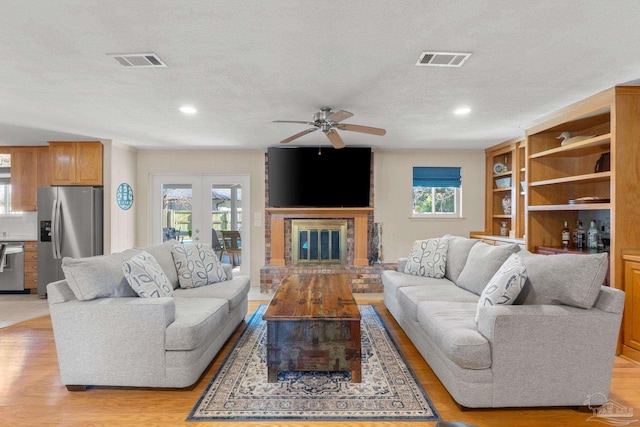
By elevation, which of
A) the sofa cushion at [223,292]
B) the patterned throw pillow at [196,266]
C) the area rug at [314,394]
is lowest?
the area rug at [314,394]

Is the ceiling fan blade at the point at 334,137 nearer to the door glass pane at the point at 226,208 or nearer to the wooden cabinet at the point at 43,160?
the door glass pane at the point at 226,208

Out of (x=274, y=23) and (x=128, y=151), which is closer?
(x=274, y=23)

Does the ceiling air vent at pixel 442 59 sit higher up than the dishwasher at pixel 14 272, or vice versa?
the ceiling air vent at pixel 442 59

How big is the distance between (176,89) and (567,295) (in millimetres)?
3400

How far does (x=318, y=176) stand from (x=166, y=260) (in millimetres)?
2910

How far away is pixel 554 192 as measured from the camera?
168 inches

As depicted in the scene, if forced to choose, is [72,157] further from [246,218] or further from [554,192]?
[554,192]

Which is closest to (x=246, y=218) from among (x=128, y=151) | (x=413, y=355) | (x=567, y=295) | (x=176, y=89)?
(x=128, y=151)

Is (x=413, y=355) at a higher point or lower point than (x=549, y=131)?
lower

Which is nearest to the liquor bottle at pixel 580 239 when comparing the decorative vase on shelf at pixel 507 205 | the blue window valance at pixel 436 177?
the decorative vase on shelf at pixel 507 205

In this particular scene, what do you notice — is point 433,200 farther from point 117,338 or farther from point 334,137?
point 117,338

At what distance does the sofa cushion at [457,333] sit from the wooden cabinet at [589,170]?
1.65 metres

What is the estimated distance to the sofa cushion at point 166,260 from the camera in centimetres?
348

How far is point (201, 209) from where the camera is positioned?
6160 millimetres
